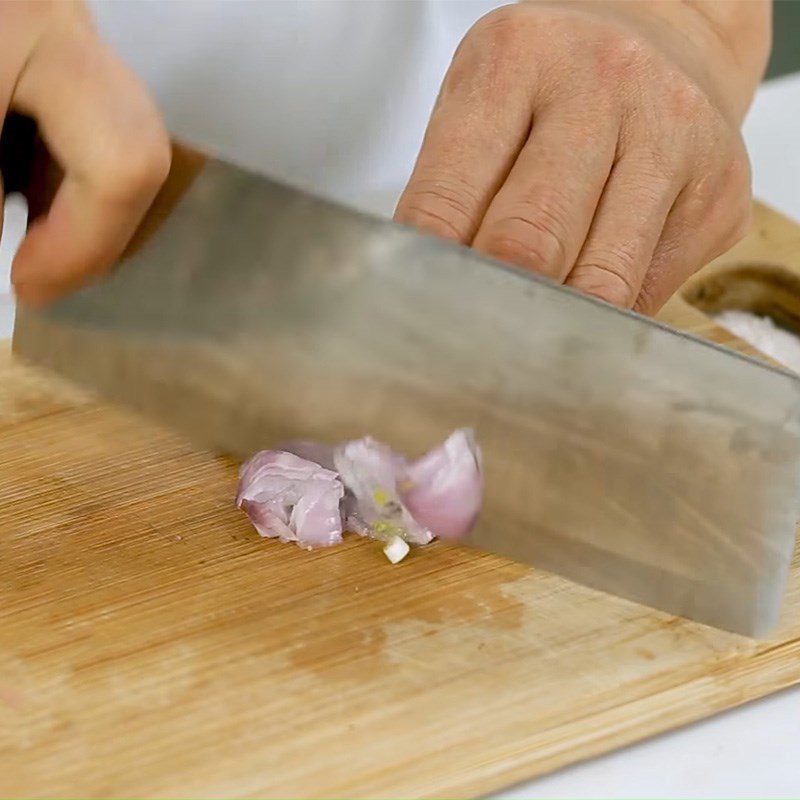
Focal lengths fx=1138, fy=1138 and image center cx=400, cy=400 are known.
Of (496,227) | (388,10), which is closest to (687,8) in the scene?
(388,10)

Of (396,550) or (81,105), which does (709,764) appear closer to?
(396,550)

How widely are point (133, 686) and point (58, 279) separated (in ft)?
1.01

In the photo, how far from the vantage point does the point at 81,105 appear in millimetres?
746

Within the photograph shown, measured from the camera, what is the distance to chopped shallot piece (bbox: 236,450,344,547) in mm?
916

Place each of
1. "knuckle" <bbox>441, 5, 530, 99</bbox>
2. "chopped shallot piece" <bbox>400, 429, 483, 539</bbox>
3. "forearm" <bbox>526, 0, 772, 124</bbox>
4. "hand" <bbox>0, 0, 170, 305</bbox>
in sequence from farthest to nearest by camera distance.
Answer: "forearm" <bbox>526, 0, 772, 124</bbox> → "knuckle" <bbox>441, 5, 530, 99</bbox> → "chopped shallot piece" <bbox>400, 429, 483, 539</bbox> → "hand" <bbox>0, 0, 170, 305</bbox>

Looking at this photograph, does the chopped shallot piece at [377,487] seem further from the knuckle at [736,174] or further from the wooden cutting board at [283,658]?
the knuckle at [736,174]

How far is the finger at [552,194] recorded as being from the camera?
93 cm

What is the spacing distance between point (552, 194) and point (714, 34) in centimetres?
45

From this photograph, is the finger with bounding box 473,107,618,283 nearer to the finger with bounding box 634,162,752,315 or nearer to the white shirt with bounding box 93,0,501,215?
the finger with bounding box 634,162,752,315

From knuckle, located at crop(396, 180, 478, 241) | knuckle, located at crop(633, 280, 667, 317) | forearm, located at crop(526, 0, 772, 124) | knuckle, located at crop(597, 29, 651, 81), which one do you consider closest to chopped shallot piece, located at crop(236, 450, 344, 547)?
knuckle, located at crop(396, 180, 478, 241)

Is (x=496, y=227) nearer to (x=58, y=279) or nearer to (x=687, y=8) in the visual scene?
(x=58, y=279)

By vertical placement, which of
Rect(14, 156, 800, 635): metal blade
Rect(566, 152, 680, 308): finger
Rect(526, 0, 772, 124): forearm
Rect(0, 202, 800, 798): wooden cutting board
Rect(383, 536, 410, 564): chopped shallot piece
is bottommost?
Rect(0, 202, 800, 798): wooden cutting board

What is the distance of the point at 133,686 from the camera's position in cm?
79

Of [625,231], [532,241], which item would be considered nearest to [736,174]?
[625,231]
